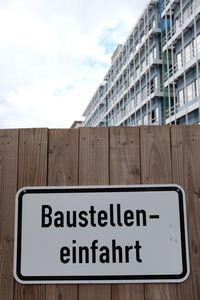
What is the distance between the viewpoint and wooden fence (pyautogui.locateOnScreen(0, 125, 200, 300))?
1294mm

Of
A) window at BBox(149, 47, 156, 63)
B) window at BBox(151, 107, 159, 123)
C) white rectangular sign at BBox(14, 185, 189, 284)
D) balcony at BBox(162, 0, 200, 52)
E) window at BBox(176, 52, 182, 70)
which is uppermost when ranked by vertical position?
window at BBox(149, 47, 156, 63)

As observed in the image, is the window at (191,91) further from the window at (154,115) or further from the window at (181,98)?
the window at (154,115)

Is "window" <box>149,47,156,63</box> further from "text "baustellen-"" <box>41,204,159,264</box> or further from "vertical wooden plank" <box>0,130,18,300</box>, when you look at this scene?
"text "baustellen-"" <box>41,204,159,264</box>

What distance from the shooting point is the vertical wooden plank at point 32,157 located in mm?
1362

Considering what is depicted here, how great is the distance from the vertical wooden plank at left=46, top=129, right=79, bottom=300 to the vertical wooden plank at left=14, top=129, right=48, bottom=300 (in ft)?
0.09

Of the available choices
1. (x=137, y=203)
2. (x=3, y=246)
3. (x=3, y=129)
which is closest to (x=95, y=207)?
(x=137, y=203)

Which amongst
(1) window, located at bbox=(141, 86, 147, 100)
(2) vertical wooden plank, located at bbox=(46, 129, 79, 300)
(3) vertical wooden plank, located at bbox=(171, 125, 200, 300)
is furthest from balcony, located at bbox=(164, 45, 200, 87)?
(2) vertical wooden plank, located at bbox=(46, 129, 79, 300)

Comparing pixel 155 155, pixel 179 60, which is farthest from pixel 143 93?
pixel 155 155

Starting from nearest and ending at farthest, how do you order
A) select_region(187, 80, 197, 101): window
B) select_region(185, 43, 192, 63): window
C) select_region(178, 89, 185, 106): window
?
1. select_region(187, 80, 197, 101): window
2. select_region(185, 43, 192, 63): window
3. select_region(178, 89, 185, 106): window

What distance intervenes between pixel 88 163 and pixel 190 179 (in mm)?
399

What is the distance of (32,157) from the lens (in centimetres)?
139

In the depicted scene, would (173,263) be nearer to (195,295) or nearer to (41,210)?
(195,295)

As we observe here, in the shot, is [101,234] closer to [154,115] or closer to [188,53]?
[188,53]

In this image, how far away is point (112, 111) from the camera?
139ft
